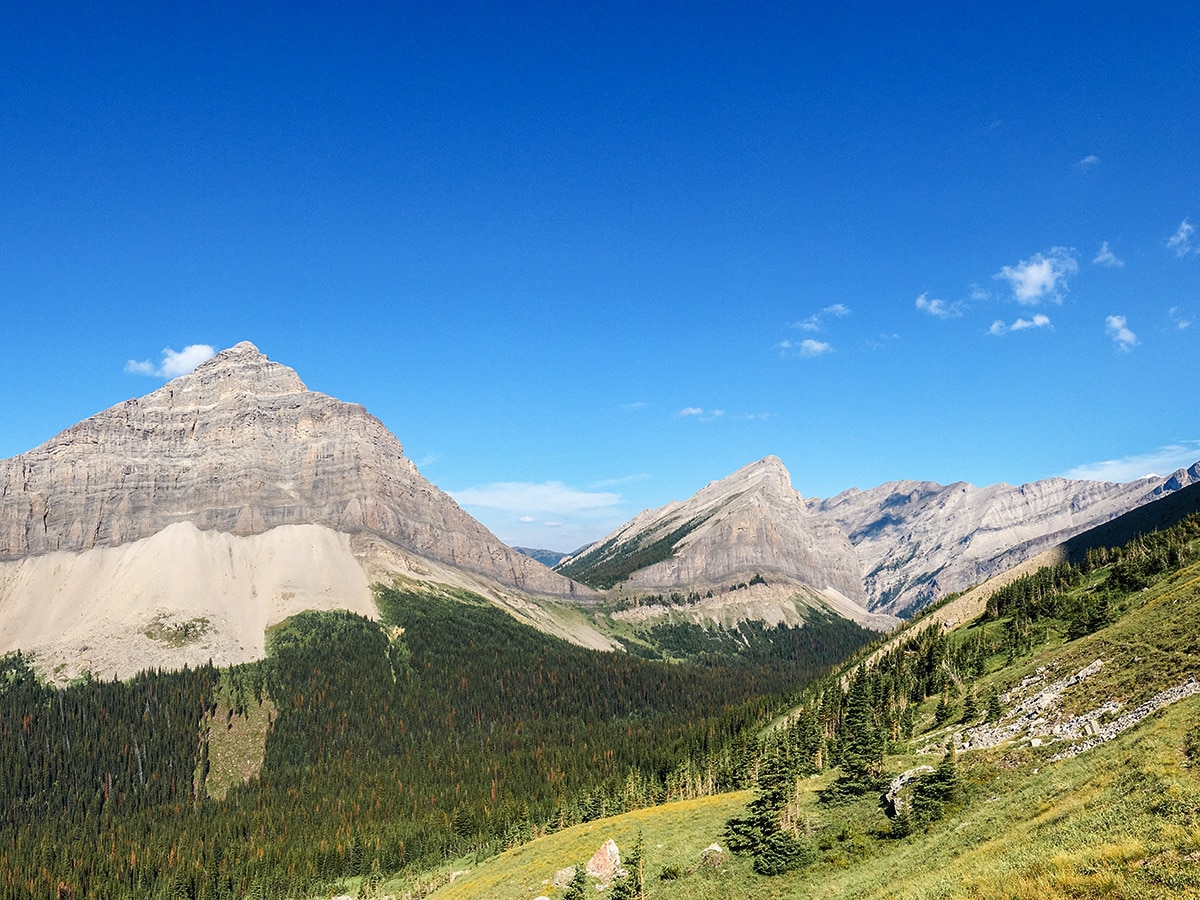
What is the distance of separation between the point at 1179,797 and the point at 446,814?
15229cm

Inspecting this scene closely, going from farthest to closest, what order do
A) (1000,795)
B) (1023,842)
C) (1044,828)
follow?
(1000,795)
(1044,828)
(1023,842)

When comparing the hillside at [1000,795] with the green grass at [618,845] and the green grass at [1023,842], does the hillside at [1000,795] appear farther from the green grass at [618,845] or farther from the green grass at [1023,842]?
the green grass at [618,845]

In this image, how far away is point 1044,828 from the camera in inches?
1388

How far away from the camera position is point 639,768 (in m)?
157

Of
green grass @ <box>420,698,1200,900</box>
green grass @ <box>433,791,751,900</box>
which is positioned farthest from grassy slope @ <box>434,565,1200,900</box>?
green grass @ <box>433,791,751,900</box>

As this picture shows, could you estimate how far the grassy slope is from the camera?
88.2ft

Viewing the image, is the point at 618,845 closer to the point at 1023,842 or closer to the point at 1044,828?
the point at 1023,842

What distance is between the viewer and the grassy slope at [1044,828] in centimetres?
2688

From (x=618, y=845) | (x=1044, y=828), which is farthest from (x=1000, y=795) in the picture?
(x=618, y=845)

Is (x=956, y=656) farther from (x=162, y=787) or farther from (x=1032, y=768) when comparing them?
(x=162, y=787)

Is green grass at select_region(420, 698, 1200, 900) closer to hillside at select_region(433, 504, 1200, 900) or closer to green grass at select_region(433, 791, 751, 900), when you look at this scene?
hillside at select_region(433, 504, 1200, 900)

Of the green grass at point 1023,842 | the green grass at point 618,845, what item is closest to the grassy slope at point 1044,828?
the green grass at point 1023,842

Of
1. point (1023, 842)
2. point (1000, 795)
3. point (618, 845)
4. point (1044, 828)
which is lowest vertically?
point (618, 845)

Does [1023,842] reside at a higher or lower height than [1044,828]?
lower
